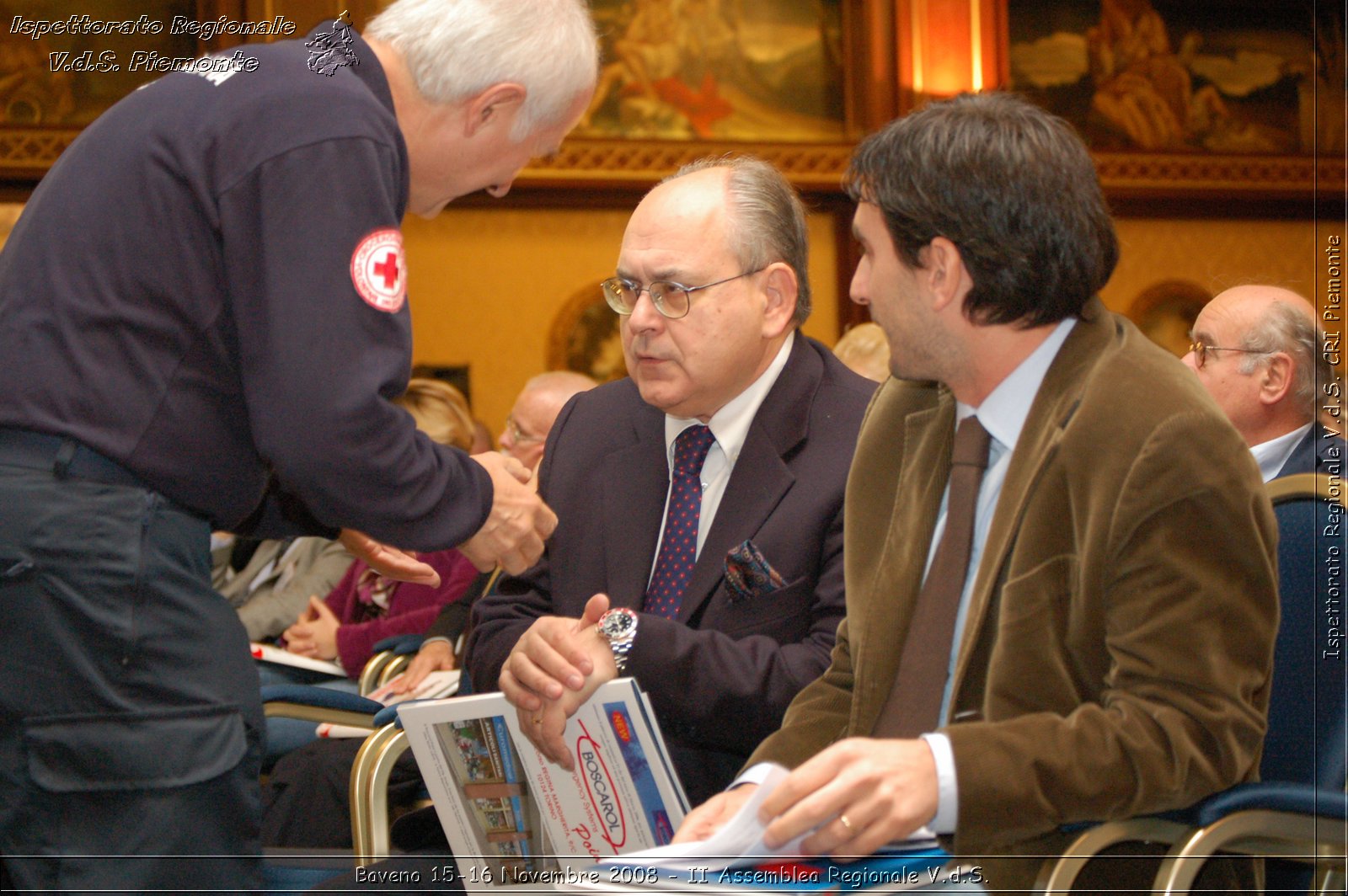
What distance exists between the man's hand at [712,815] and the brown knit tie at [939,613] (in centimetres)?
23

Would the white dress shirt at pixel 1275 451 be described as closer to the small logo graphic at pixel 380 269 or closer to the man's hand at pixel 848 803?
the man's hand at pixel 848 803

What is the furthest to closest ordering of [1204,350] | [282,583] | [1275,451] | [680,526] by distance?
[282,583] < [1204,350] < [1275,451] < [680,526]

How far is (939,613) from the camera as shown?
1.80m

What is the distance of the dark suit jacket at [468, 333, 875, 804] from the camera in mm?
2186

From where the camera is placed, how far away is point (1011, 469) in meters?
1.73

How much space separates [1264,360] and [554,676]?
2.33 m

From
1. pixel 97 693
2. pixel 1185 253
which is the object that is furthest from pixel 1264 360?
pixel 1185 253

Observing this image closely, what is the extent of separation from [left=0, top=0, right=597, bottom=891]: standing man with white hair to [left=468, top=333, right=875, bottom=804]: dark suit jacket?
615 mm

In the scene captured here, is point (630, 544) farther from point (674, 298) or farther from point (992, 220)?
point (992, 220)

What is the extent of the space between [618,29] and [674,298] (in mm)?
8043

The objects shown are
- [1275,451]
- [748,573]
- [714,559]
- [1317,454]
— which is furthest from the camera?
[1275,451]

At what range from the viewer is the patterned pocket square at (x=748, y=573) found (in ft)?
7.43

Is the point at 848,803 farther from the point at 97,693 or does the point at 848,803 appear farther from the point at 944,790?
the point at 97,693

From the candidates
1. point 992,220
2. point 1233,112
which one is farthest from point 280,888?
point 1233,112
